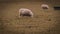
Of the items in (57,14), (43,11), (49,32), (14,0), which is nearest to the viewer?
(49,32)

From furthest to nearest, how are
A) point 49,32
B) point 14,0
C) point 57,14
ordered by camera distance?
point 14,0 < point 57,14 < point 49,32

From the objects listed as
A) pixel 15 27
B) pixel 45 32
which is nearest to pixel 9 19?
pixel 15 27

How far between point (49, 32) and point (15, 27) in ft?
0.93

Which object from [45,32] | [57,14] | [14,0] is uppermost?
[14,0]

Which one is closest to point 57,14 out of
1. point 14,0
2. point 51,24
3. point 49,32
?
point 51,24

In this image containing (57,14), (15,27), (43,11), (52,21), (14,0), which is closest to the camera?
(15,27)

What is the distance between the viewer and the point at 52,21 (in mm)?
1527

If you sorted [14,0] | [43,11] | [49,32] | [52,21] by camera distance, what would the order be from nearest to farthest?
[49,32] → [52,21] → [43,11] → [14,0]

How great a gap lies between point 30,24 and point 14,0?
1.02 metres

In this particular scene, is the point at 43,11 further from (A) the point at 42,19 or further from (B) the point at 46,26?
(B) the point at 46,26

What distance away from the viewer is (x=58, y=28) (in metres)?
1.37

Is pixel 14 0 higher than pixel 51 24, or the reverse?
pixel 14 0

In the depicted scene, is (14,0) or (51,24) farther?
(14,0)

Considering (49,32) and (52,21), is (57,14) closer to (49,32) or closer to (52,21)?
(52,21)
